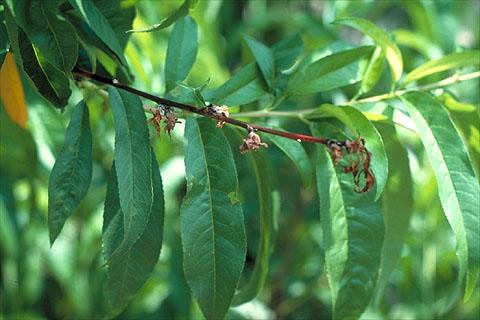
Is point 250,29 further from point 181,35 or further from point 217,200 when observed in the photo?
point 217,200

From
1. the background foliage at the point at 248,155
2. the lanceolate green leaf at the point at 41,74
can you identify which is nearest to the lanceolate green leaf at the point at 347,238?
the background foliage at the point at 248,155

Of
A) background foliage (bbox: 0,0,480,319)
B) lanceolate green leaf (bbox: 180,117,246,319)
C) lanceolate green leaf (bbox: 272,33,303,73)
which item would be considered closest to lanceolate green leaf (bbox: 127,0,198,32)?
background foliage (bbox: 0,0,480,319)

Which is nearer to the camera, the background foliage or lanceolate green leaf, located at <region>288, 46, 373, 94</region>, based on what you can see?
the background foliage

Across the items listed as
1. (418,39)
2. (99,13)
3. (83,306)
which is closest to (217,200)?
(99,13)

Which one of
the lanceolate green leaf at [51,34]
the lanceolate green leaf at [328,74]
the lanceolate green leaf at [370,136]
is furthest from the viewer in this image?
the lanceolate green leaf at [328,74]

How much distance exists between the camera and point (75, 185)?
0.77 metres

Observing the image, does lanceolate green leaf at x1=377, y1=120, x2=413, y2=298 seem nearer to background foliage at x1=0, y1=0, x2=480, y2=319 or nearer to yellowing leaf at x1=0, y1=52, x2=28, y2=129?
background foliage at x1=0, y1=0, x2=480, y2=319

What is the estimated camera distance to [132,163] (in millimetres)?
719

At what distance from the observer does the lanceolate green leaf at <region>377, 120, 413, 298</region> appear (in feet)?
3.06

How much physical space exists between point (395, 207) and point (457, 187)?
0.15m

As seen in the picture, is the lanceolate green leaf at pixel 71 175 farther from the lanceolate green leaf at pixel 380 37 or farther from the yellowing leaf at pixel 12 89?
the lanceolate green leaf at pixel 380 37

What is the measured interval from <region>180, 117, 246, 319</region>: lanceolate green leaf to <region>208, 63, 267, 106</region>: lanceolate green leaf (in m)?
0.09

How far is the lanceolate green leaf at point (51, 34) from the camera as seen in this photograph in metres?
0.67

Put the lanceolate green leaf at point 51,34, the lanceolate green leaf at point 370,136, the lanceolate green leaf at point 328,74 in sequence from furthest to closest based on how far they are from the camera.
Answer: the lanceolate green leaf at point 328,74
the lanceolate green leaf at point 370,136
the lanceolate green leaf at point 51,34
